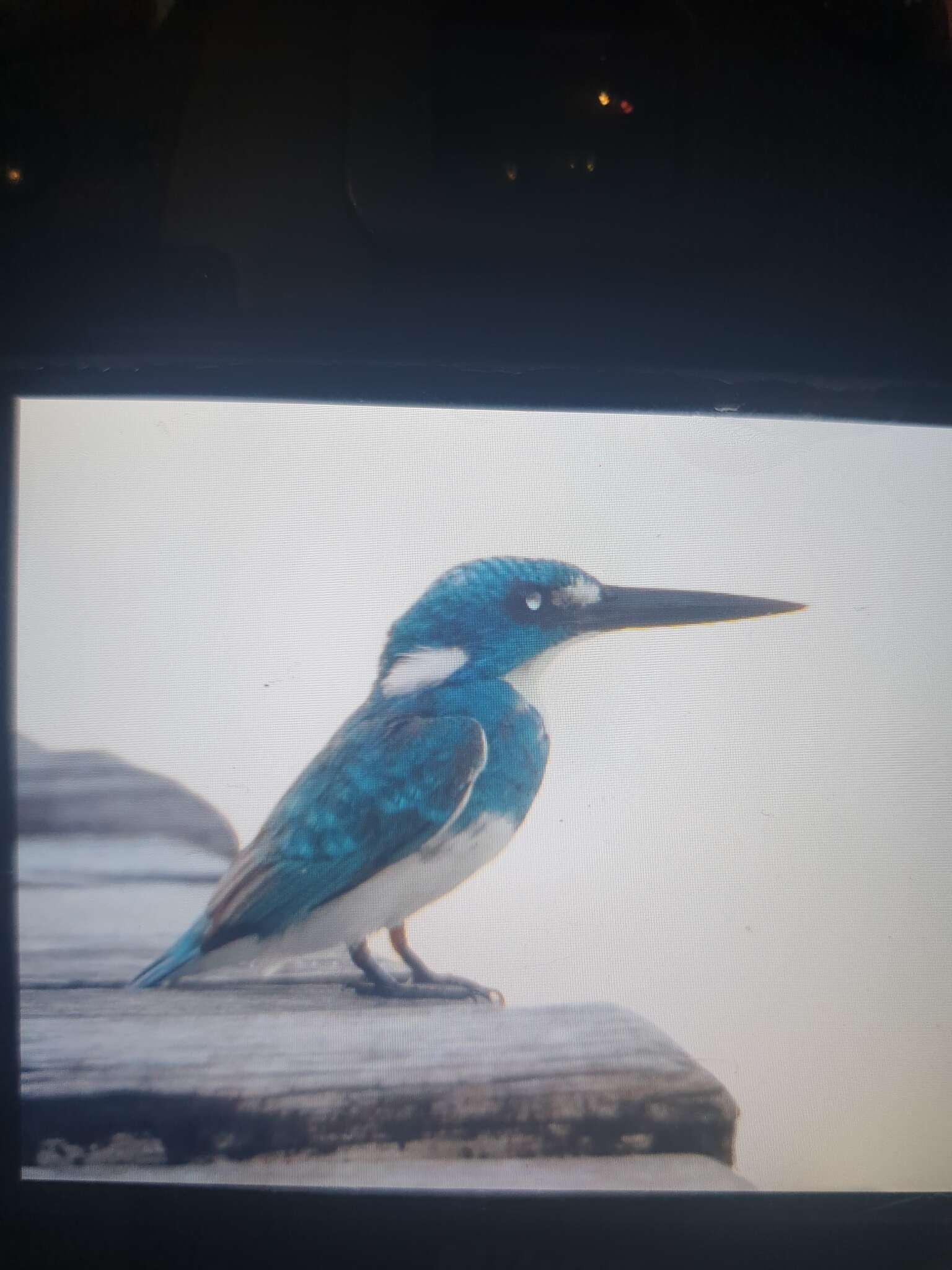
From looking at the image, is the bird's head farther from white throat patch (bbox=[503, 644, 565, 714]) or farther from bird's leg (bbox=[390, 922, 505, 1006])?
bird's leg (bbox=[390, 922, 505, 1006])

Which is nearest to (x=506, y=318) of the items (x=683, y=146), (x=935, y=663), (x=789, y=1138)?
(x=683, y=146)

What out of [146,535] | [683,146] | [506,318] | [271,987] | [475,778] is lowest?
[271,987]

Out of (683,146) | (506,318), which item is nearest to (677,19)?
(683,146)

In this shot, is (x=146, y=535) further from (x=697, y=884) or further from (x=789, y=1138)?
(x=789, y=1138)

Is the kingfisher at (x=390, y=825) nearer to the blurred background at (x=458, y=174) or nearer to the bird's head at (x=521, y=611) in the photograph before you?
the bird's head at (x=521, y=611)

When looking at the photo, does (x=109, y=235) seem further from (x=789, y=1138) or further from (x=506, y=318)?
(x=789, y=1138)

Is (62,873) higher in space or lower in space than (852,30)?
lower

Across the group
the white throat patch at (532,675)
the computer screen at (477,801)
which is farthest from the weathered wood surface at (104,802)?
the white throat patch at (532,675)
